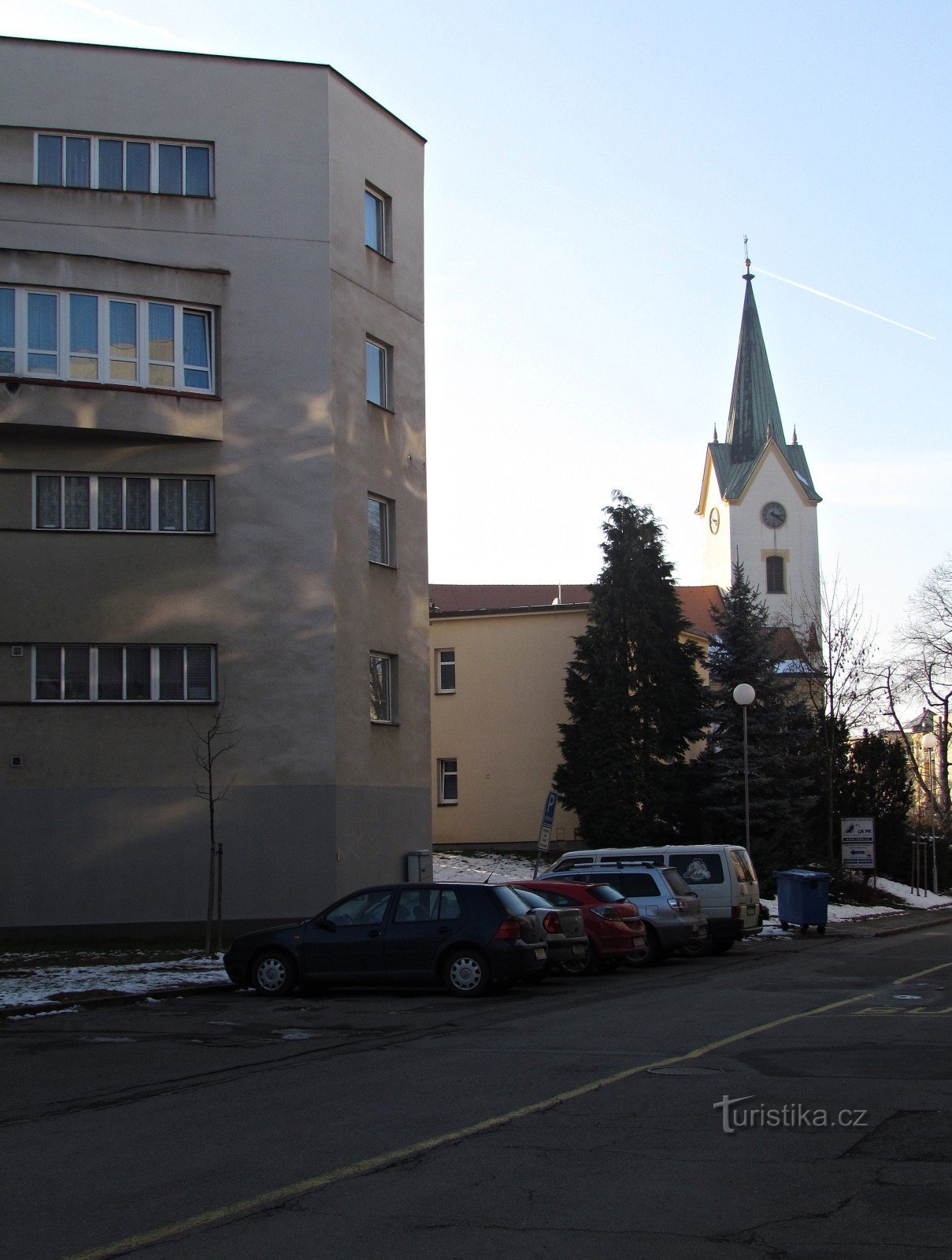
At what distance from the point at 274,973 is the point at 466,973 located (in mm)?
2538

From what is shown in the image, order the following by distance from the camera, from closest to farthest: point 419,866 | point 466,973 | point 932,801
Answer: point 466,973 → point 419,866 → point 932,801

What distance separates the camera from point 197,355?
26.5 metres

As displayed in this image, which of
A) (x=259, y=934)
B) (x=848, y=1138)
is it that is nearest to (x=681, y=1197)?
(x=848, y=1138)

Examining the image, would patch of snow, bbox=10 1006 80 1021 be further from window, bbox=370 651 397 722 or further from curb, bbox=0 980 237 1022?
window, bbox=370 651 397 722

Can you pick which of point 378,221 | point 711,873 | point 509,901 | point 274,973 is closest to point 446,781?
point 378,221

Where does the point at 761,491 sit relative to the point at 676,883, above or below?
above

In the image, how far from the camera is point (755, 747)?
40.8 m

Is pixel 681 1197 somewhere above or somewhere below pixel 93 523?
below

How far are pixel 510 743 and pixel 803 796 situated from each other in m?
9.89

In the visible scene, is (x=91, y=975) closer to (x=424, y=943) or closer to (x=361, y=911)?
(x=361, y=911)

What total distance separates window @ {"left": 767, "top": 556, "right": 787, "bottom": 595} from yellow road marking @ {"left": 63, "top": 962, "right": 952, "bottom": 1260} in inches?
3718

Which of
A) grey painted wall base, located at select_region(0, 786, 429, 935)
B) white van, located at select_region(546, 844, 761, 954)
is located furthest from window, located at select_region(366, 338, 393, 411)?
white van, located at select_region(546, 844, 761, 954)

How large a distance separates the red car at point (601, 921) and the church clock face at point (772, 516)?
8656cm

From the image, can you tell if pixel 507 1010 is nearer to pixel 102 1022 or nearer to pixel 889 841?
pixel 102 1022
